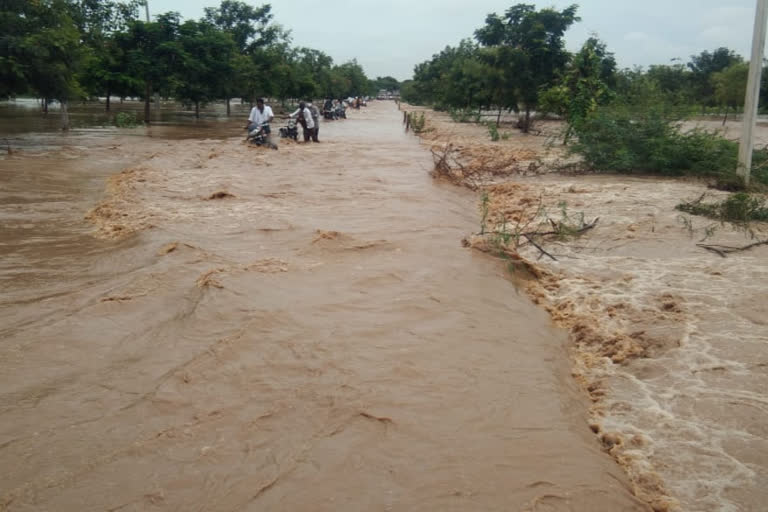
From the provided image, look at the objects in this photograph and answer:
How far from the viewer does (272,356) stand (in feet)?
12.7

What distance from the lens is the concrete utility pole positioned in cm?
891

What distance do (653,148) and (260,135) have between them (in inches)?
454

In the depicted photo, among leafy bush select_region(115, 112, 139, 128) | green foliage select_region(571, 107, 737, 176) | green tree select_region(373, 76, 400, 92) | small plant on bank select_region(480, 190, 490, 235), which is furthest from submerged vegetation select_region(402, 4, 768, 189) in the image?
green tree select_region(373, 76, 400, 92)

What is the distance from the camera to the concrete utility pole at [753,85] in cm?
891

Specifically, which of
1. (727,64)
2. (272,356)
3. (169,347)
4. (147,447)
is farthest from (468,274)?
(727,64)

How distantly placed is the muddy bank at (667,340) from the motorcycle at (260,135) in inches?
423

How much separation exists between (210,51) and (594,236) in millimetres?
26972

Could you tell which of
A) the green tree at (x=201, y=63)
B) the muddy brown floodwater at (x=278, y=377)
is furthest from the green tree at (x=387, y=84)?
the muddy brown floodwater at (x=278, y=377)

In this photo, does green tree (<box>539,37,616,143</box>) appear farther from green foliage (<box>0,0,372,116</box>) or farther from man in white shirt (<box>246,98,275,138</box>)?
green foliage (<box>0,0,372,116</box>)

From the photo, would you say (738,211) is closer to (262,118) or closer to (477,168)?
(477,168)

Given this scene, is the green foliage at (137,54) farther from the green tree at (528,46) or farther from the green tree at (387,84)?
the green tree at (387,84)

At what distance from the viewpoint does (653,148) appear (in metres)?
11.9

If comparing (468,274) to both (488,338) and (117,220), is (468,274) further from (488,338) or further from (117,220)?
(117,220)

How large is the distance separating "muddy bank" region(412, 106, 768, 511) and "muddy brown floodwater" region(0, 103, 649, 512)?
26cm
